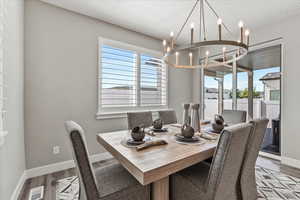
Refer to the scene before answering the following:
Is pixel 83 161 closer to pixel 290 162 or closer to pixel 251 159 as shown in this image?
pixel 251 159

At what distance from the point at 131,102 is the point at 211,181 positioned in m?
2.28

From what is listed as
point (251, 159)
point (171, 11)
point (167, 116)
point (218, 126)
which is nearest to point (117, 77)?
point (167, 116)

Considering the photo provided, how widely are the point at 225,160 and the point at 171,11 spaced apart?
2394 millimetres

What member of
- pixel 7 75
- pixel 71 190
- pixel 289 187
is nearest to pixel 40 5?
pixel 7 75

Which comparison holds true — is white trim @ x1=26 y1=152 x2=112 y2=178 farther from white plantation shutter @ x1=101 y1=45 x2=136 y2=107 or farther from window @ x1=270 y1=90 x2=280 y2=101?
window @ x1=270 y1=90 x2=280 y2=101

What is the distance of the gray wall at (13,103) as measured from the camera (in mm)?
1390

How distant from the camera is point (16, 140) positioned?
5.62 ft

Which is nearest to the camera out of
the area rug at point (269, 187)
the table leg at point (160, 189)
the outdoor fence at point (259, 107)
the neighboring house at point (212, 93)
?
the table leg at point (160, 189)

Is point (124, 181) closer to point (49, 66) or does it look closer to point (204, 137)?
point (204, 137)

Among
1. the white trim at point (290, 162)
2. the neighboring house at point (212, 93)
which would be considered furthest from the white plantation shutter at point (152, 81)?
the white trim at point (290, 162)

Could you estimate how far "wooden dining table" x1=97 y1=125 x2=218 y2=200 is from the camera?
95 centimetres

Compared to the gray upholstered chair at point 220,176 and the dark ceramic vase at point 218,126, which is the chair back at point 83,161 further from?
the dark ceramic vase at point 218,126

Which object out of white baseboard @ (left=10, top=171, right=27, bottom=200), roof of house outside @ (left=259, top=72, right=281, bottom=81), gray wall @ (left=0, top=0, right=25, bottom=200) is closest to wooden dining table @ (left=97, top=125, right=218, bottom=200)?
gray wall @ (left=0, top=0, right=25, bottom=200)

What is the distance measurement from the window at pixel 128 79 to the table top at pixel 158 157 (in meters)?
1.42
